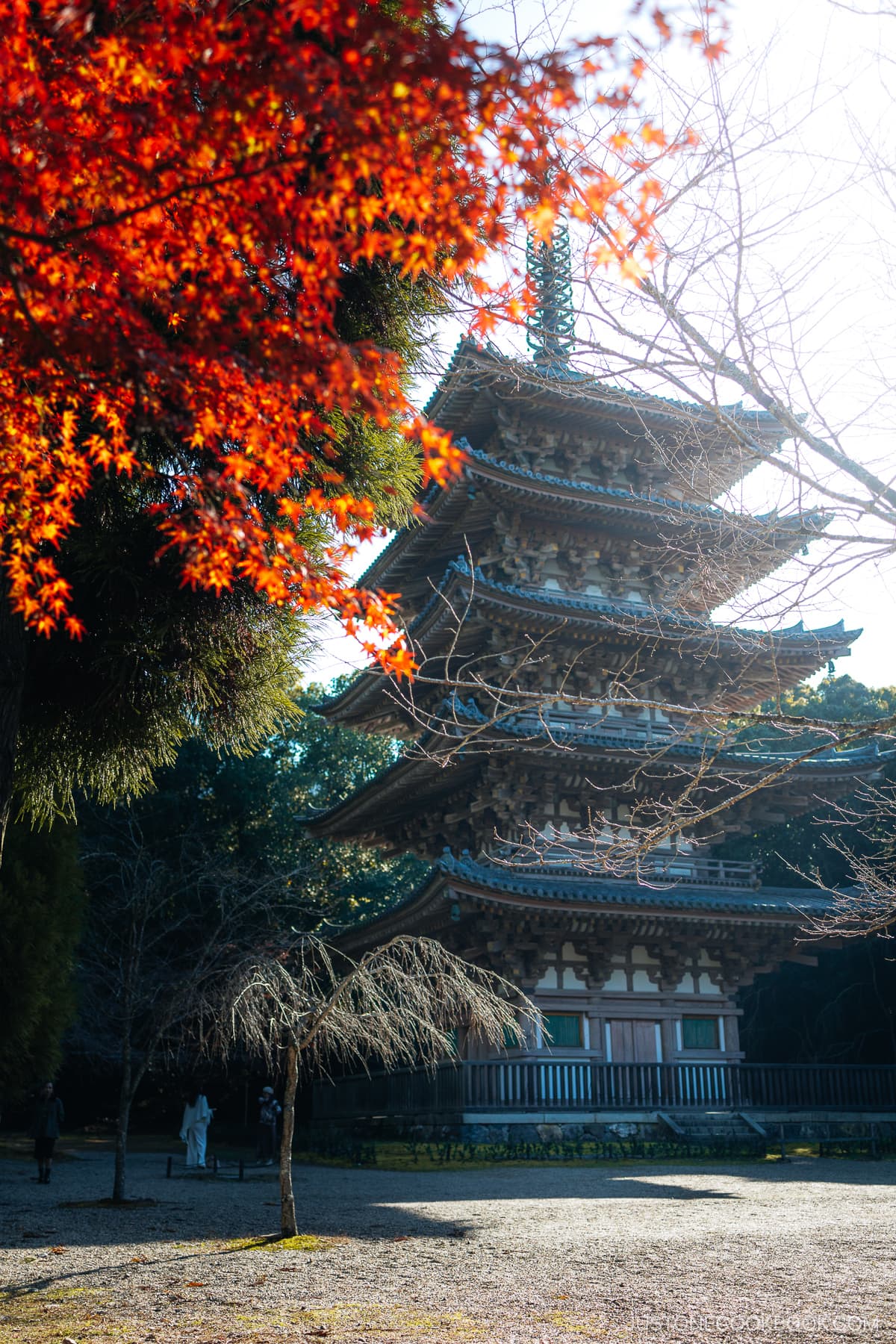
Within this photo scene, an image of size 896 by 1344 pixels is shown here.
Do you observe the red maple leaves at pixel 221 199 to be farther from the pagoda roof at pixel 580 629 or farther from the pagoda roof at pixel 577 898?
the pagoda roof at pixel 577 898

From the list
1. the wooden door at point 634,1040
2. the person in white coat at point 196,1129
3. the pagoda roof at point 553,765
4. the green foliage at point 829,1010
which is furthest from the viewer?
the green foliage at point 829,1010

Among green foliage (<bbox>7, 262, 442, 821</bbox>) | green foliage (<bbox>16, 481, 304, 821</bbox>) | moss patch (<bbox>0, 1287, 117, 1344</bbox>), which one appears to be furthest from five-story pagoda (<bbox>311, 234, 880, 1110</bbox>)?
moss patch (<bbox>0, 1287, 117, 1344</bbox>)

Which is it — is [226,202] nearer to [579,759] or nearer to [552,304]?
[552,304]

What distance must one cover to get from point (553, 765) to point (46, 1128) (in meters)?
9.93

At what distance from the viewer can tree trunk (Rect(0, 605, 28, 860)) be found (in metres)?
5.62

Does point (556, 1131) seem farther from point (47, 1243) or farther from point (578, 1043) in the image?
point (47, 1243)

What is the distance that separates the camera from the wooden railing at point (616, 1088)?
17844mm

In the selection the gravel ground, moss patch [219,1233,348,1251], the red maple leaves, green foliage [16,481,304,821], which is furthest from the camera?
moss patch [219,1233,348,1251]

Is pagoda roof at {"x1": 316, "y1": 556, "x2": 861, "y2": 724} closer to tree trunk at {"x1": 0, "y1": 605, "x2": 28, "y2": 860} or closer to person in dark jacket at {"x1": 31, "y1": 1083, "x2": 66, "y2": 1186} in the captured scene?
person in dark jacket at {"x1": 31, "y1": 1083, "x2": 66, "y2": 1186}

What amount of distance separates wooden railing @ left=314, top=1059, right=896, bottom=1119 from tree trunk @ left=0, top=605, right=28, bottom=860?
13637mm

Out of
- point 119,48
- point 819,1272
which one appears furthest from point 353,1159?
point 119,48

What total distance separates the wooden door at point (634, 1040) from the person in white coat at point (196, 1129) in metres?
8.37

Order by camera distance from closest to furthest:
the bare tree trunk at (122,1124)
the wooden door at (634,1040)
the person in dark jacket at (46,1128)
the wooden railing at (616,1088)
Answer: the bare tree trunk at (122,1124), the person in dark jacket at (46,1128), the wooden railing at (616,1088), the wooden door at (634,1040)

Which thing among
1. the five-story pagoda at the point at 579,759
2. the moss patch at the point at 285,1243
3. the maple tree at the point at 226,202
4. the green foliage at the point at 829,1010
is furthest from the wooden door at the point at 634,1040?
the maple tree at the point at 226,202
